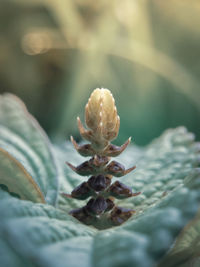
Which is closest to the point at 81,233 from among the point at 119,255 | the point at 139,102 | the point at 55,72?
the point at 119,255

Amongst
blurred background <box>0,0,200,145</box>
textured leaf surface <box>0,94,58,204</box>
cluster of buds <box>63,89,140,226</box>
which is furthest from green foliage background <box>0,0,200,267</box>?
Answer: cluster of buds <box>63,89,140,226</box>

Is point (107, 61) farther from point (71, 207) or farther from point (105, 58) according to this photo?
point (71, 207)

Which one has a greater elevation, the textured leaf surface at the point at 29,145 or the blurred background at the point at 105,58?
the blurred background at the point at 105,58

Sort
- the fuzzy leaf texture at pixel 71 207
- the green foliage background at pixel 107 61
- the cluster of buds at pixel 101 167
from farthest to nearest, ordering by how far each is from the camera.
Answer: the green foliage background at pixel 107 61 < the cluster of buds at pixel 101 167 < the fuzzy leaf texture at pixel 71 207

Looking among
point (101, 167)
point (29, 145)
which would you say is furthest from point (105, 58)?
point (101, 167)

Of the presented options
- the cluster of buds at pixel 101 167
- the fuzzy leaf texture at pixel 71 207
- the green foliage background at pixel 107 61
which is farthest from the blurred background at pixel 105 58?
the cluster of buds at pixel 101 167

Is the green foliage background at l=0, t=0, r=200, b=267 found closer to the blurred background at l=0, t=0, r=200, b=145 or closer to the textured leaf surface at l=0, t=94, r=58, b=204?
the blurred background at l=0, t=0, r=200, b=145

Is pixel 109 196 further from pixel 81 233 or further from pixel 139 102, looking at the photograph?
pixel 139 102

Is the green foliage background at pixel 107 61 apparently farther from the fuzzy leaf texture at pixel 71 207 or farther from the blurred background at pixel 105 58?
the fuzzy leaf texture at pixel 71 207
